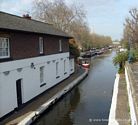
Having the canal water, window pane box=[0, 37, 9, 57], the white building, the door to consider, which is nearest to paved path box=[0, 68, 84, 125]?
the white building

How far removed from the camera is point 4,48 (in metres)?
16.7

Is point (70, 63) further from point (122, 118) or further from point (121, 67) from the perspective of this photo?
point (122, 118)

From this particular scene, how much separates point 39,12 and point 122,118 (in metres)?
46.0

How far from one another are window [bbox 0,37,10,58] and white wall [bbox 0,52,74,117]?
48cm

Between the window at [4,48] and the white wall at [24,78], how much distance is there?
1.58ft

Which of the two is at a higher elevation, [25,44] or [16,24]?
[16,24]

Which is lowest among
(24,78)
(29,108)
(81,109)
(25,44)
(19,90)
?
(81,109)

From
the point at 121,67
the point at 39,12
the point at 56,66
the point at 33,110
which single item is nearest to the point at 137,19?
the point at 39,12

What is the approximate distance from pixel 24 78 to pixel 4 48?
299 cm

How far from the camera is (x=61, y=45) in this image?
30969 millimetres

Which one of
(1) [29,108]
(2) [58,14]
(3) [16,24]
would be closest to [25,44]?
(3) [16,24]

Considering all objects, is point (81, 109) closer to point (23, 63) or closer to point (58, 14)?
point (23, 63)

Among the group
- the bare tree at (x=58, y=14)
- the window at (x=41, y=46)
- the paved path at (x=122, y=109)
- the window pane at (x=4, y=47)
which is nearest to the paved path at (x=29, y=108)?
the window at (x=41, y=46)

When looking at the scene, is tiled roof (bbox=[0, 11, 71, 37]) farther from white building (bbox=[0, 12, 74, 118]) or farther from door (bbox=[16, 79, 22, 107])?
door (bbox=[16, 79, 22, 107])
